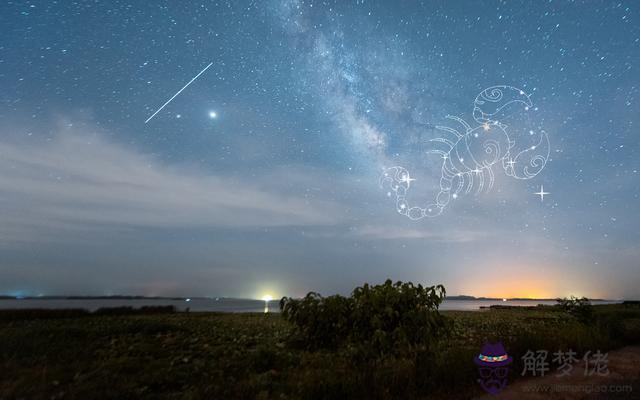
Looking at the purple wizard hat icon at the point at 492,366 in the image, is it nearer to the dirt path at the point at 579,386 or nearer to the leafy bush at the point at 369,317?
the dirt path at the point at 579,386

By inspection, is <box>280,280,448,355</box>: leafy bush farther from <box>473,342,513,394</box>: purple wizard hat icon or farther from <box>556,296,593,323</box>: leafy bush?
<box>556,296,593,323</box>: leafy bush

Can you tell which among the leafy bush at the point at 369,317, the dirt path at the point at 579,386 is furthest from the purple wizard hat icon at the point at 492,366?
the leafy bush at the point at 369,317

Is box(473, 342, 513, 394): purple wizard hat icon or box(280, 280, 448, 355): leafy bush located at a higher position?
box(280, 280, 448, 355): leafy bush

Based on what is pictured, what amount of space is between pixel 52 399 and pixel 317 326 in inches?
200

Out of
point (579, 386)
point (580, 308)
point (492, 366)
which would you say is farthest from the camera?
point (580, 308)

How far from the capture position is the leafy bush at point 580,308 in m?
16.3

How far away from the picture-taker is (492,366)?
7496 millimetres

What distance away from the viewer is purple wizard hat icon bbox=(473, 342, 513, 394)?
731cm

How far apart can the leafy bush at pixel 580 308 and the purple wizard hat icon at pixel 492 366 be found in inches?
434

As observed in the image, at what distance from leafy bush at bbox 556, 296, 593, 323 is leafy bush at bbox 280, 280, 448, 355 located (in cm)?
1310

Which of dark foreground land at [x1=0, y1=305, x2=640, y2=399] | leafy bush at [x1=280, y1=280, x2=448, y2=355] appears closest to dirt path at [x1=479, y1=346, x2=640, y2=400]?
dark foreground land at [x1=0, y1=305, x2=640, y2=399]

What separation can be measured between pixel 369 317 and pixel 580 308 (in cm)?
1510

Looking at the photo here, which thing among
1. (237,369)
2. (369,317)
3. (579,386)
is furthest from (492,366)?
(237,369)

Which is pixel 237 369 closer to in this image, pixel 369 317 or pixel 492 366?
pixel 369 317
